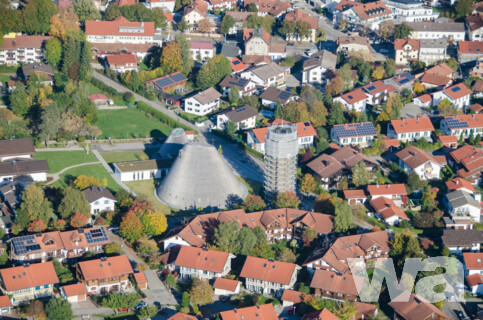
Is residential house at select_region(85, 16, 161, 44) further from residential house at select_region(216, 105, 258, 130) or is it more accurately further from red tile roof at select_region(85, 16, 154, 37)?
residential house at select_region(216, 105, 258, 130)

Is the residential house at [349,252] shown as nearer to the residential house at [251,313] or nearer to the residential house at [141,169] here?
the residential house at [251,313]

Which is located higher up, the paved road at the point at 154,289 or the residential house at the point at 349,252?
the residential house at the point at 349,252

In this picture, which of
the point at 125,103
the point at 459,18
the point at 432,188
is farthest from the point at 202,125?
the point at 459,18

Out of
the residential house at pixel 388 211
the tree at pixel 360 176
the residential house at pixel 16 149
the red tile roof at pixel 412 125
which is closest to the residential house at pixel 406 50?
the red tile roof at pixel 412 125

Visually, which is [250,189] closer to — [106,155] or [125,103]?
[106,155]

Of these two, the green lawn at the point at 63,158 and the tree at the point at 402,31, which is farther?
the tree at the point at 402,31

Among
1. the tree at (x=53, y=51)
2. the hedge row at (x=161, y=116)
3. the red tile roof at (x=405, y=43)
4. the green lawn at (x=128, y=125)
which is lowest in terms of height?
the green lawn at (x=128, y=125)
